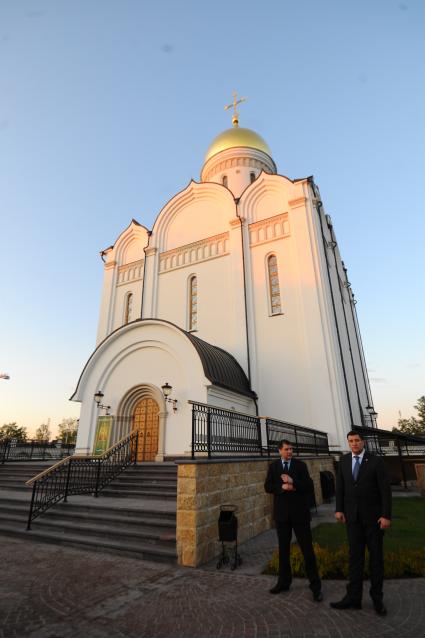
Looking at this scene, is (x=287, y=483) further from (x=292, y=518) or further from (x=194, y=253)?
(x=194, y=253)

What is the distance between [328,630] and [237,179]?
80.4 ft

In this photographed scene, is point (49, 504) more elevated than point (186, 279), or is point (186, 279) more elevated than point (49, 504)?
point (186, 279)

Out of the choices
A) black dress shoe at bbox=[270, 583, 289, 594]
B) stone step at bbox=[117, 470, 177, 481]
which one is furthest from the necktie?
stone step at bbox=[117, 470, 177, 481]

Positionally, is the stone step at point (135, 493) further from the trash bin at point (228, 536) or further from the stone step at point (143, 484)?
the trash bin at point (228, 536)

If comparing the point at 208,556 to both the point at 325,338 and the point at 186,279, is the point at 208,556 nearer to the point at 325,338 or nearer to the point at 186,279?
the point at 325,338

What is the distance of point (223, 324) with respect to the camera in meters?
17.2

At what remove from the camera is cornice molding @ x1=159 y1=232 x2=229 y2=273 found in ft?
62.2

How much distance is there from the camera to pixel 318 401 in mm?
13844

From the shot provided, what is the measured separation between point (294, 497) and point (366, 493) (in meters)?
0.86

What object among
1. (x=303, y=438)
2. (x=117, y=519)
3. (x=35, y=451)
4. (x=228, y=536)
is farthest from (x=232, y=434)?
(x=35, y=451)

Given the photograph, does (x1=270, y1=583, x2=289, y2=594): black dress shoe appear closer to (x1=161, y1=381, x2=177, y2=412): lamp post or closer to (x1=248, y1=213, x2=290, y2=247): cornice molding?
(x1=161, y1=381, x2=177, y2=412): lamp post

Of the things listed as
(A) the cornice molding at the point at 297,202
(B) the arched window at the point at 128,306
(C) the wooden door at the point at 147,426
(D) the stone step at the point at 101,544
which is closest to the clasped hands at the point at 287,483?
(D) the stone step at the point at 101,544

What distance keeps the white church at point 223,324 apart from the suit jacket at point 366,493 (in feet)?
27.7

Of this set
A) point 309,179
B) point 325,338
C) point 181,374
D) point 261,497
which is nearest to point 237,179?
point 309,179
